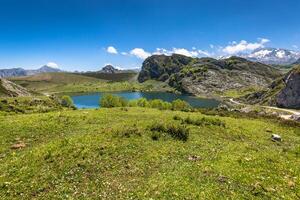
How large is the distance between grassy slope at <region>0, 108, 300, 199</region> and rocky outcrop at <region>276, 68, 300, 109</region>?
546ft

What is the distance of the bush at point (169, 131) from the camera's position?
31266 mm

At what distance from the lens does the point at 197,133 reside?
35.0 metres

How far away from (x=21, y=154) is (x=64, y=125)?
10.6m

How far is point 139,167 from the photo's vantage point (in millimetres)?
23594

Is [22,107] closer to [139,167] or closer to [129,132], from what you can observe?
[129,132]

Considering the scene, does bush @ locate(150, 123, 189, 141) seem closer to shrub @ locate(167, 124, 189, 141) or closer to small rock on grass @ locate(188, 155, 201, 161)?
shrub @ locate(167, 124, 189, 141)

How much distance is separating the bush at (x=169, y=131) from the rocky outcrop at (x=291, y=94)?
172 metres

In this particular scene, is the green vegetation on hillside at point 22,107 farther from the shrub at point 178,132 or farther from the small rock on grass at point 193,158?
the small rock on grass at point 193,158

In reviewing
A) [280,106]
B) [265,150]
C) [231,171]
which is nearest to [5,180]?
[231,171]

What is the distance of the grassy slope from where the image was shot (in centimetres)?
1986

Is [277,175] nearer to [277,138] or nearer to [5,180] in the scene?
[277,138]

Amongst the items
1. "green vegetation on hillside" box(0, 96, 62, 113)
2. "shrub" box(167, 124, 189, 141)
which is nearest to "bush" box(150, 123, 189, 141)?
"shrub" box(167, 124, 189, 141)

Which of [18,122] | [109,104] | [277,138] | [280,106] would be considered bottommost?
[280,106]

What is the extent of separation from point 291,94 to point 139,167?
610 ft
